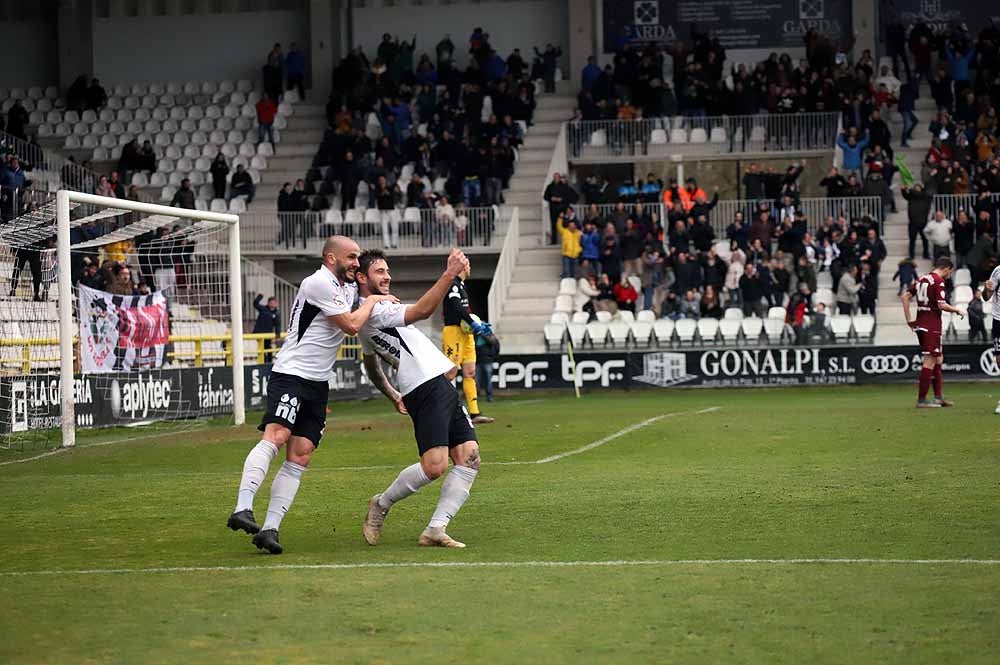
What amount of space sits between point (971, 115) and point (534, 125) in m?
11.8

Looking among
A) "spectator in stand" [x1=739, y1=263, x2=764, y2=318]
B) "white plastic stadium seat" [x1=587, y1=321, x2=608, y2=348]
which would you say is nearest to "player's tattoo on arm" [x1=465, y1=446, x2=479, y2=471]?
"white plastic stadium seat" [x1=587, y1=321, x2=608, y2=348]

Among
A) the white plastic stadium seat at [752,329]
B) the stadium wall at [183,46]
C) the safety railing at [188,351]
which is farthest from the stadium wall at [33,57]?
the white plastic stadium seat at [752,329]

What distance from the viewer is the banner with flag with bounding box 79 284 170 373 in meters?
20.4

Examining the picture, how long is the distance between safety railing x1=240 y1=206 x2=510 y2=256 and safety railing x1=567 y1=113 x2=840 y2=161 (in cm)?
431

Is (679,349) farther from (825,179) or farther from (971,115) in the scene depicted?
(971,115)

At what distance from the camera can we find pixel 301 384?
9391mm

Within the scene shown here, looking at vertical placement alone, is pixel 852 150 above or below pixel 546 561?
above

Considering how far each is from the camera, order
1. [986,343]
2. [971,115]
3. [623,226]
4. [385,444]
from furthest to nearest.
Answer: [971,115] → [623,226] → [986,343] → [385,444]

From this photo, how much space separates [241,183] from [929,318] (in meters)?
23.0

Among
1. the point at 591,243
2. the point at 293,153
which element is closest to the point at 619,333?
the point at 591,243

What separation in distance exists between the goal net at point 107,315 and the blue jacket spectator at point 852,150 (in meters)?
19.3

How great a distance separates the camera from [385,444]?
17.5 m

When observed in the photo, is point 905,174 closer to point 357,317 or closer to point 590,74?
point 590,74

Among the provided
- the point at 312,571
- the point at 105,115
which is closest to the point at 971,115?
the point at 105,115
